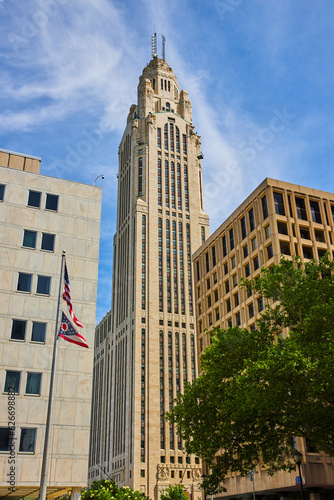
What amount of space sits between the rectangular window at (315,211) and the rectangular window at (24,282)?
29.8m

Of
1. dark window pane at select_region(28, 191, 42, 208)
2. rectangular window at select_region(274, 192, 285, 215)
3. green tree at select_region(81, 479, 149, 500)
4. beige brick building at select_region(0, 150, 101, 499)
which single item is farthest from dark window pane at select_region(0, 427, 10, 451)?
rectangular window at select_region(274, 192, 285, 215)

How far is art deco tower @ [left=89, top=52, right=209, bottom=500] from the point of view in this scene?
323 ft

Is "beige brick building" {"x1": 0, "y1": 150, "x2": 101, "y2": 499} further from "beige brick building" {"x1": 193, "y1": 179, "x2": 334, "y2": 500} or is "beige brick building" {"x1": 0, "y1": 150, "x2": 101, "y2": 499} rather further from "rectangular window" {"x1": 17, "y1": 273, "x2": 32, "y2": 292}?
"beige brick building" {"x1": 193, "y1": 179, "x2": 334, "y2": 500}

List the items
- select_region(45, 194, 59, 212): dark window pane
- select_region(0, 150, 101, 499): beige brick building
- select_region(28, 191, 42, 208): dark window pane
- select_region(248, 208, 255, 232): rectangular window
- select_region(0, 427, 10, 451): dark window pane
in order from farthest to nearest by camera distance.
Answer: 1. select_region(248, 208, 255, 232): rectangular window
2. select_region(45, 194, 59, 212): dark window pane
3. select_region(28, 191, 42, 208): dark window pane
4. select_region(0, 150, 101, 499): beige brick building
5. select_region(0, 427, 10, 451): dark window pane

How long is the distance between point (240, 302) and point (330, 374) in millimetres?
27280

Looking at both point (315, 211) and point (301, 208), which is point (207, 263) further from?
point (315, 211)

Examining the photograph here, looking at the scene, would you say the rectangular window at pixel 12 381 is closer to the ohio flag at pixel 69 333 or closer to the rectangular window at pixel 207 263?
the ohio flag at pixel 69 333

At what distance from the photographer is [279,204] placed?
169 feet

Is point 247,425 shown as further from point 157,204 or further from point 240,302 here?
point 157,204

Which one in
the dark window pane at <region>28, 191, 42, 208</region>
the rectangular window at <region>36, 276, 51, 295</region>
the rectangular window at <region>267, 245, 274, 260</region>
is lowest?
the rectangular window at <region>36, 276, 51, 295</region>

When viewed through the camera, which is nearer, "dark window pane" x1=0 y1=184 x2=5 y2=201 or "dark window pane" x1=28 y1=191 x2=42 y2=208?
"dark window pane" x1=0 y1=184 x2=5 y2=201

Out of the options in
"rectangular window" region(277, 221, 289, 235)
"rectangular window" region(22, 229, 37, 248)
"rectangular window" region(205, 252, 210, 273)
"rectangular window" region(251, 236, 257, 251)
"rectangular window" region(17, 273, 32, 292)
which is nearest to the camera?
"rectangular window" region(17, 273, 32, 292)

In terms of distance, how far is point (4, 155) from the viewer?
40688mm

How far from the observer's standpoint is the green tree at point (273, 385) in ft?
90.6
